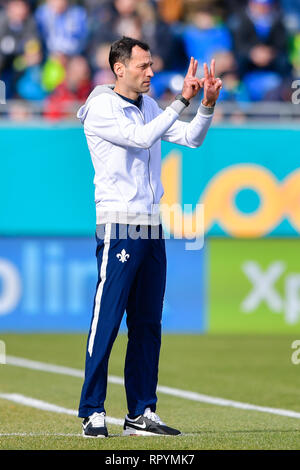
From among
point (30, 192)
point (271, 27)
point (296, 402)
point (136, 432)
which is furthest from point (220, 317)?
point (136, 432)

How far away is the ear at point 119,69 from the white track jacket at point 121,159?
12 centimetres

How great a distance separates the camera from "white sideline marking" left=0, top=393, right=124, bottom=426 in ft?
26.5

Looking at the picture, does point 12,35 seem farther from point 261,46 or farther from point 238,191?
point 238,191

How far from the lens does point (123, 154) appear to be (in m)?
6.77

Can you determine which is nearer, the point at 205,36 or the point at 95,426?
the point at 95,426

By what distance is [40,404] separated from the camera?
8.90 m

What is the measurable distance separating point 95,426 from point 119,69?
213 cm

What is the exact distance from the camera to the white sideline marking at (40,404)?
809cm

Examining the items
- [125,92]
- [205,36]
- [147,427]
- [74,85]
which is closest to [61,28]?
[74,85]

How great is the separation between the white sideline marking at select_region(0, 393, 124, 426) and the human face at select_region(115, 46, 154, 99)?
95.3 inches

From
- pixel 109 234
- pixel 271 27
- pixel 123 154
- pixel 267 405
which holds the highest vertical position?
pixel 271 27
